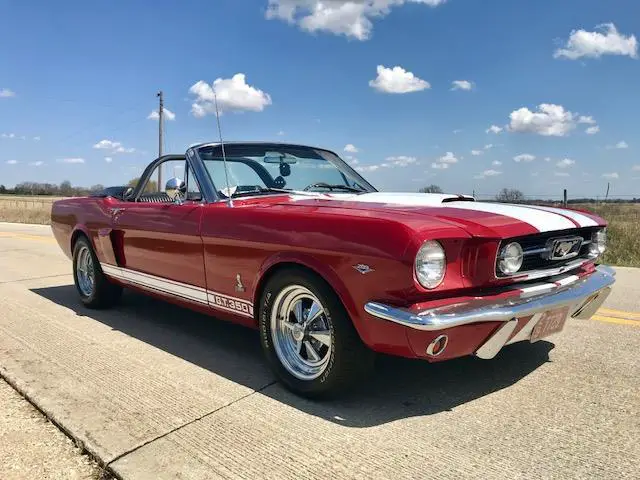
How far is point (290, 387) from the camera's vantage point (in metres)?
3.27

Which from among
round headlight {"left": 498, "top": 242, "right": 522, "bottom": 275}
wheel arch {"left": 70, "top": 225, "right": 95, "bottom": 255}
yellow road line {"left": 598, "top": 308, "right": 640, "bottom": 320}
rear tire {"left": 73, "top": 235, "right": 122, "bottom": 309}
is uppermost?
round headlight {"left": 498, "top": 242, "right": 522, "bottom": 275}

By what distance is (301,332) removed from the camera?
324cm

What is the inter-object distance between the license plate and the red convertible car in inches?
0.4

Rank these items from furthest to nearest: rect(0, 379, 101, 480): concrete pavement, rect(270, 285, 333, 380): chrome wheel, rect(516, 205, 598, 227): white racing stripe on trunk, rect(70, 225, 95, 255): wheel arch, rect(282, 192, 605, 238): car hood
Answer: rect(70, 225, 95, 255): wheel arch < rect(516, 205, 598, 227): white racing stripe on trunk < rect(270, 285, 333, 380): chrome wheel < rect(282, 192, 605, 238): car hood < rect(0, 379, 101, 480): concrete pavement

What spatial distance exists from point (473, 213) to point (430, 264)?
0.55m

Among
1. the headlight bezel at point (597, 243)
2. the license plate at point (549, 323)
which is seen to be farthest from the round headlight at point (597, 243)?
the license plate at point (549, 323)

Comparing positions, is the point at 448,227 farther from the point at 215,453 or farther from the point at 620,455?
the point at 215,453

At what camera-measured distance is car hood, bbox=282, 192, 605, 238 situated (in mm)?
2838

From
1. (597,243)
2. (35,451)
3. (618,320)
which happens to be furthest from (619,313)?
A: (35,451)

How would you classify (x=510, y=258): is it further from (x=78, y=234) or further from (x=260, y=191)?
(x=78, y=234)

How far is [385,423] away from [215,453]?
2.83ft

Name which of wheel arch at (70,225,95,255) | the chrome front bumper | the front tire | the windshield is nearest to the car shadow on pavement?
the front tire

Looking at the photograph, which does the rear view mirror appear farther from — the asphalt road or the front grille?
the front grille

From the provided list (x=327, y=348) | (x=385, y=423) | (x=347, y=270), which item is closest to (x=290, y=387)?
(x=327, y=348)
